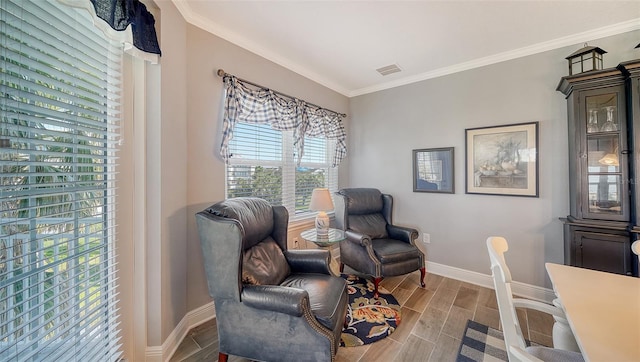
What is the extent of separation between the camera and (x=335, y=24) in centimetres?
205

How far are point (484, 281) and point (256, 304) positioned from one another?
2.68 m

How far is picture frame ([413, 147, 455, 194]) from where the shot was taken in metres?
2.91

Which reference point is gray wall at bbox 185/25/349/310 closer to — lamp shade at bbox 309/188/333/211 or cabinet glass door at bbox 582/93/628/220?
lamp shade at bbox 309/188/333/211

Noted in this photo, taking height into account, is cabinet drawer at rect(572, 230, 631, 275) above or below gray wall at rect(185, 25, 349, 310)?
below

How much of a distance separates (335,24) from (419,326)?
2.77m

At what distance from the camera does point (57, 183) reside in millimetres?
1034

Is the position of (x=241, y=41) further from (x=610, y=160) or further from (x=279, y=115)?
(x=610, y=160)

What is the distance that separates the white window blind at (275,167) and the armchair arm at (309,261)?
2.90ft

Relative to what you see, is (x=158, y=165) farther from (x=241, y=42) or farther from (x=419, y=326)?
(x=419, y=326)

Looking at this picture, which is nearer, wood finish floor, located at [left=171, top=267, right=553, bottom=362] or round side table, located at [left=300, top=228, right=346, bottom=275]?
wood finish floor, located at [left=171, top=267, right=553, bottom=362]

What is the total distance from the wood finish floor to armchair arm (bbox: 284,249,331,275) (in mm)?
592

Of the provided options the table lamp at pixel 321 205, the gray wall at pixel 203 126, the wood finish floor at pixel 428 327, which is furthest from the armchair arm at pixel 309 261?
the gray wall at pixel 203 126

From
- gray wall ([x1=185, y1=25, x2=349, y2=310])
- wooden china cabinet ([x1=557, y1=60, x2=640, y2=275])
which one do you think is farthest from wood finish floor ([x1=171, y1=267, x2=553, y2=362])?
wooden china cabinet ([x1=557, y1=60, x2=640, y2=275])

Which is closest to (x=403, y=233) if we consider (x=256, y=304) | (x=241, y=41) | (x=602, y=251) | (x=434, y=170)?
(x=434, y=170)
